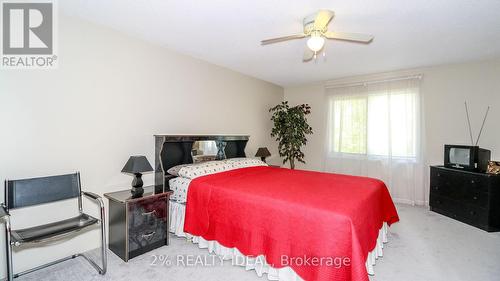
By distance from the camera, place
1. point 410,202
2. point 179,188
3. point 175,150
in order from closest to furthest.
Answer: point 179,188 → point 175,150 → point 410,202

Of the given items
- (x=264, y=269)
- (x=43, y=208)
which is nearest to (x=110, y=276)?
(x=43, y=208)

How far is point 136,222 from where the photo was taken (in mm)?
2400

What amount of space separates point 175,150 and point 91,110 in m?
1.11

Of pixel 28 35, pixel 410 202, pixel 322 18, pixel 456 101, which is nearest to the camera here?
pixel 322 18

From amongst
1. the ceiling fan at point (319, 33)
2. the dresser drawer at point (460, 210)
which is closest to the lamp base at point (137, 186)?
the ceiling fan at point (319, 33)

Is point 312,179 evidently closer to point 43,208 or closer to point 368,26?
point 368,26

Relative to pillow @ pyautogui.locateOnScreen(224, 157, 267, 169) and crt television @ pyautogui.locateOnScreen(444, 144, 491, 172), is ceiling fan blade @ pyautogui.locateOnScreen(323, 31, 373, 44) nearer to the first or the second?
pillow @ pyautogui.locateOnScreen(224, 157, 267, 169)

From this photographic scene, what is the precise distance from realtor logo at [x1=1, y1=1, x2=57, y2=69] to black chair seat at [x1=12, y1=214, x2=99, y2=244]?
1.43 metres

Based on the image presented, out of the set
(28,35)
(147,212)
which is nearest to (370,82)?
(147,212)

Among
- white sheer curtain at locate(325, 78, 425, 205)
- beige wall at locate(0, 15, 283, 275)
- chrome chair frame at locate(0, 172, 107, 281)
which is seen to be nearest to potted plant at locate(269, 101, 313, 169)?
white sheer curtain at locate(325, 78, 425, 205)

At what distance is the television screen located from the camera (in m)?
3.53

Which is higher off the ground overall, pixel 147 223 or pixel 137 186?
pixel 137 186

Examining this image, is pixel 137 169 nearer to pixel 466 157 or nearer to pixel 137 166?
pixel 137 166

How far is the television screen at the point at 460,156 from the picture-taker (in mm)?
3531
